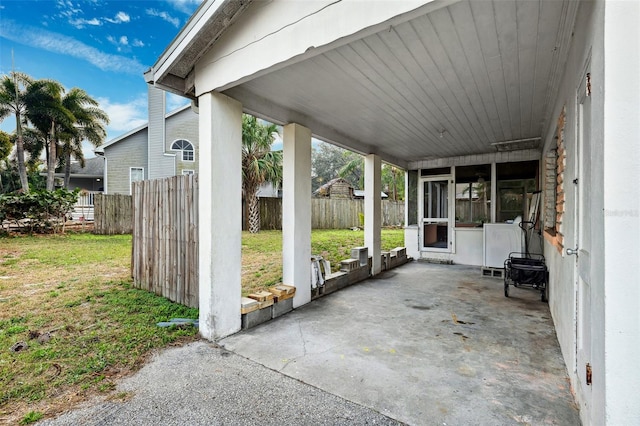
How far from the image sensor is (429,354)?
2.79m

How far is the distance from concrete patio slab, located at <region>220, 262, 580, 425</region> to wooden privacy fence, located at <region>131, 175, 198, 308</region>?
121 cm

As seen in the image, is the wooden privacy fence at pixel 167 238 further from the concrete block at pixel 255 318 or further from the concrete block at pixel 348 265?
the concrete block at pixel 348 265

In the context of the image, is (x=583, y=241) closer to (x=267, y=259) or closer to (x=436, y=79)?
(x=436, y=79)

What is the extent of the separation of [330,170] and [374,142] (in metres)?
30.1

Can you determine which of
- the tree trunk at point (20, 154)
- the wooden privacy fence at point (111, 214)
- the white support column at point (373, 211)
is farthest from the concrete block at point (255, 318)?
the tree trunk at point (20, 154)

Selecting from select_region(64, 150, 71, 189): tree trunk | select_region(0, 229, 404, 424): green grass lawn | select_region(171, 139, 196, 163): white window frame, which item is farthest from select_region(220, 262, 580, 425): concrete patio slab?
select_region(64, 150, 71, 189): tree trunk

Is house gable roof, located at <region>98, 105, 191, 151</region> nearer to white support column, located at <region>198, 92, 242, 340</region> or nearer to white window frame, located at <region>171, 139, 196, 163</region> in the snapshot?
white window frame, located at <region>171, 139, 196, 163</region>

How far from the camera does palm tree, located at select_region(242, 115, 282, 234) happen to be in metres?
12.1

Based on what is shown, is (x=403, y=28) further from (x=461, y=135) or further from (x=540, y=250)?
(x=540, y=250)

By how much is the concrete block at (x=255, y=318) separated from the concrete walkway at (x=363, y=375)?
0.10 metres

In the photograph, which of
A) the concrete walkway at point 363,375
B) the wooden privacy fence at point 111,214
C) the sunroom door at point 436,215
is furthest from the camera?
the wooden privacy fence at point 111,214

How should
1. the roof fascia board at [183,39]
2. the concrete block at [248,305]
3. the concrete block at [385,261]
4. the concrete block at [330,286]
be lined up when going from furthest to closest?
the concrete block at [385,261], the concrete block at [330,286], the concrete block at [248,305], the roof fascia board at [183,39]

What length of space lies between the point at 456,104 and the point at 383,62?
159cm

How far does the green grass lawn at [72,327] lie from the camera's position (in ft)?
7.07
